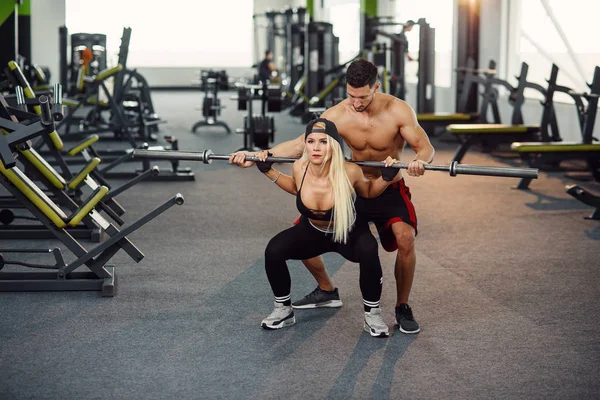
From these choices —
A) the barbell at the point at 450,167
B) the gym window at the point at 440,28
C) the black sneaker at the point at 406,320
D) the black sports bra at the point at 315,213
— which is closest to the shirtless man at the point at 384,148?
the black sneaker at the point at 406,320

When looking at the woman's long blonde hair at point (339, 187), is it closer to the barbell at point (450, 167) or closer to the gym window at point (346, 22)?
the barbell at point (450, 167)

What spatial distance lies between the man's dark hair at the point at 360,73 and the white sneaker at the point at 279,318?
92cm

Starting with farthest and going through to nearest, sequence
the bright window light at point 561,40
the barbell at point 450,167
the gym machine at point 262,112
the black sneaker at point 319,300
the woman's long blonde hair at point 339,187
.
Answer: the bright window light at point 561,40, the gym machine at point 262,112, the black sneaker at point 319,300, the woman's long blonde hair at point 339,187, the barbell at point 450,167

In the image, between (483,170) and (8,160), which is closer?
(483,170)

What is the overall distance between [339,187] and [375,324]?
555mm

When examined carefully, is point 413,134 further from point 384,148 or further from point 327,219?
point 327,219

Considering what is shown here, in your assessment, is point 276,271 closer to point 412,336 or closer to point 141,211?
point 412,336

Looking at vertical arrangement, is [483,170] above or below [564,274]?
above

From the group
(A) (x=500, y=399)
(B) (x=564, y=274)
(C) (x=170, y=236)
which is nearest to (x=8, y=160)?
(C) (x=170, y=236)

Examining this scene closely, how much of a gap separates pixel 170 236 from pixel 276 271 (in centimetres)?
197

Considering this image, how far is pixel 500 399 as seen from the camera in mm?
2574

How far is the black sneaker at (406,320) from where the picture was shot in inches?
126

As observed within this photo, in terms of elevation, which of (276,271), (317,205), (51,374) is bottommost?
(51,374)

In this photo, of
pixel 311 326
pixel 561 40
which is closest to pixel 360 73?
pixel 311 326
